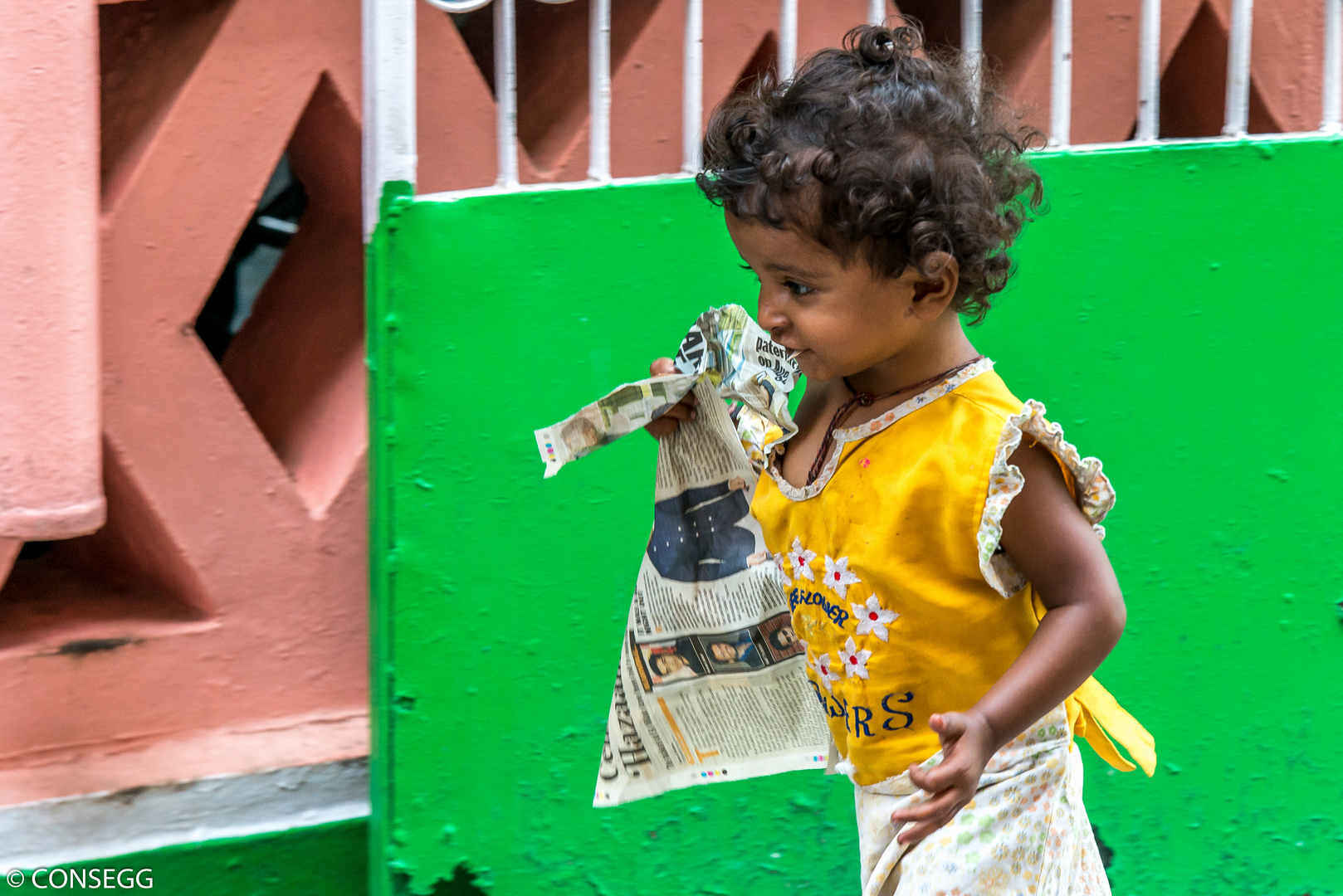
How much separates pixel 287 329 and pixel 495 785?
3.01ft

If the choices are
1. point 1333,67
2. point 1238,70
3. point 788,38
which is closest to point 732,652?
point 788,38

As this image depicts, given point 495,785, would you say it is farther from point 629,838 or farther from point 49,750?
point 49,750

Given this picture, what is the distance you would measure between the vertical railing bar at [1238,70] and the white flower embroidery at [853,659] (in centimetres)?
134

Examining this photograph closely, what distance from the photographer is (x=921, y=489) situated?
130 centimetres

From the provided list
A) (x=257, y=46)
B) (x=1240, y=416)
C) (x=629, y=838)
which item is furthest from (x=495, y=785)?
(x=1240, y=416)

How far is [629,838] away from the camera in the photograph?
6.66 feet

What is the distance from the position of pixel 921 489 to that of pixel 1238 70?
1.36m

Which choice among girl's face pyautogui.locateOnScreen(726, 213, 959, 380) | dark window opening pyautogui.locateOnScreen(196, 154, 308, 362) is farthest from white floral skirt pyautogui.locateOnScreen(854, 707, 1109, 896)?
dark window opening pyautogui.locateOnScreen(196, 154, 308, 362)

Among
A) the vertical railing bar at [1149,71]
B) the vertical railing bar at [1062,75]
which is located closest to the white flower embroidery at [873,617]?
the vertical railing bar at [1062,75]

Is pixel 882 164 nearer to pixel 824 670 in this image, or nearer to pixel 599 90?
pixel 824 670

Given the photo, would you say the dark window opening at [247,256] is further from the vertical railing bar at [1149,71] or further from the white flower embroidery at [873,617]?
the white flower embroidery at [873,617]

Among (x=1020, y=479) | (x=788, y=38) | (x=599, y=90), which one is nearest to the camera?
(x=1020, y=479)

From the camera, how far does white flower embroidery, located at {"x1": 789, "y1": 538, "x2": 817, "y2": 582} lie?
4.63ft

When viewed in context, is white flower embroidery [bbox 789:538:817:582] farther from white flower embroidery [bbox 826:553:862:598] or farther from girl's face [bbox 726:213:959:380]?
girl's face [bbox 726:213:959:380]
